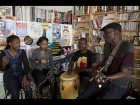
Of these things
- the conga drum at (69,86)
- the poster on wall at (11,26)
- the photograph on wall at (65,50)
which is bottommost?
the conga drum at (69,86)

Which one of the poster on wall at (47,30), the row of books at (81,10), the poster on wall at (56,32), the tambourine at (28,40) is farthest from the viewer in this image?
the row of books at (81,10)

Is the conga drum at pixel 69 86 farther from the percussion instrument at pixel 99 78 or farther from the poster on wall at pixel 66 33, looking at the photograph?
the poster on wall at pixel 66 33

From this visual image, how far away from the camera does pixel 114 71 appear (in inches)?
62.7

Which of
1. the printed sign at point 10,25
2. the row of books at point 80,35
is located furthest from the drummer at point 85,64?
the row of books at point 80,35

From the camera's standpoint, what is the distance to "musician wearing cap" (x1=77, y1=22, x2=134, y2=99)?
148 cm

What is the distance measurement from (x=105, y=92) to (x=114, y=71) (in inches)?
9.2

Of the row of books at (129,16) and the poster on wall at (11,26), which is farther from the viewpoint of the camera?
the row of books at (129,16)

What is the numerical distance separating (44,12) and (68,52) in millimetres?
1017

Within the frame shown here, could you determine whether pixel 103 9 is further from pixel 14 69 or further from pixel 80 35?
pixel 14 69

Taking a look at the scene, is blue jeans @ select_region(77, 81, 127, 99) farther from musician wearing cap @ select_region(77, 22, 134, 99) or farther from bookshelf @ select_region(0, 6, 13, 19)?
bookshelf @ select_region(0, 6, 13, 19)

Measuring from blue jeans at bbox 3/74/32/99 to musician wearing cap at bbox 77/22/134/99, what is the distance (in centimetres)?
87

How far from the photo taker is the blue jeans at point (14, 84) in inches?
77.0

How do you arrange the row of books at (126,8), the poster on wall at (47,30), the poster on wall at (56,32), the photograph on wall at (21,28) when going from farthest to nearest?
the poster on wall at (56,32) < the poster on wall at (47,30) < the row of books at (126,8) < the photograph on wall at (21,28)
